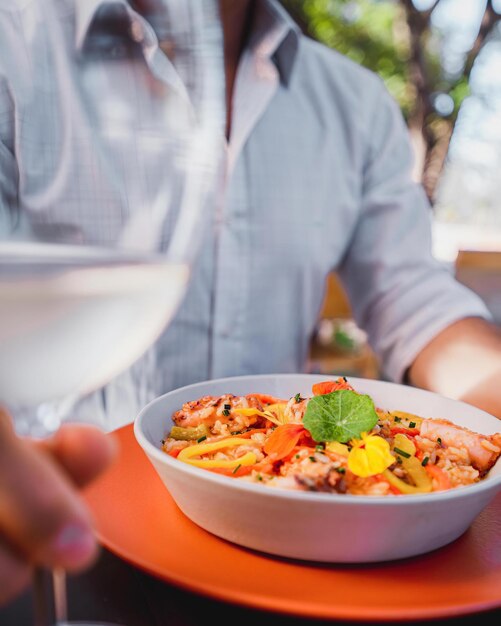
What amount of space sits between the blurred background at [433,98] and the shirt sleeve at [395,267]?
7.72ft

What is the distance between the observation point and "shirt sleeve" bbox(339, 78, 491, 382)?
1.42m

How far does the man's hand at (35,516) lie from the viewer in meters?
0.29

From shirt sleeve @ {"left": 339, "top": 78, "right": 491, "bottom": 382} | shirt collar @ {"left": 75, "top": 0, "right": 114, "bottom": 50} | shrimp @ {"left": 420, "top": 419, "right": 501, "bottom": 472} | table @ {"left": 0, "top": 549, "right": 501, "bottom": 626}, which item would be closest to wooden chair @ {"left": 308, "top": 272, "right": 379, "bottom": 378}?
shirt sleeve @ {"left": 339, "top": 78, "right": 491, "bottom": 382}

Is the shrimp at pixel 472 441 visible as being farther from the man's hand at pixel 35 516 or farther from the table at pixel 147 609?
the man's hand at pixel 35 516

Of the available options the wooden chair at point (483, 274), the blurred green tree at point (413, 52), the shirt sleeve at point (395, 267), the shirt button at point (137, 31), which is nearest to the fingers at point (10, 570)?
the shirt button at point (137, 31)

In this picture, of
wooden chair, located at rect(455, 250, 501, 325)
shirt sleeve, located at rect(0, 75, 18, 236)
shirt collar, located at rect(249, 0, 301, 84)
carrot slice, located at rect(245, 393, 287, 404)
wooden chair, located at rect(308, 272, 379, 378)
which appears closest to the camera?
carrot slice, located at rect(245, 393, 287, 404)

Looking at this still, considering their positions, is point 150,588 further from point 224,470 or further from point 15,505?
point 15,505

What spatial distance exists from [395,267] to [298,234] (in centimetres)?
28

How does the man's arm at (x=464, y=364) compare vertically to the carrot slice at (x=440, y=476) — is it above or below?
below

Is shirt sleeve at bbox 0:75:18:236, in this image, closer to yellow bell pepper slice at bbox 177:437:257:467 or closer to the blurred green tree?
yellow bell pepper slice at bbox 177:437:257:467

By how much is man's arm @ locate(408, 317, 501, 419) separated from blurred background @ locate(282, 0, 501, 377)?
2645 mm

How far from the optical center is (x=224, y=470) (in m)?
0.63

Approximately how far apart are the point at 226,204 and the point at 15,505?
117cm

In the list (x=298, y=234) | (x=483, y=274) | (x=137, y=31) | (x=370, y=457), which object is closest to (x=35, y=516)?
(x=370, y=457)
